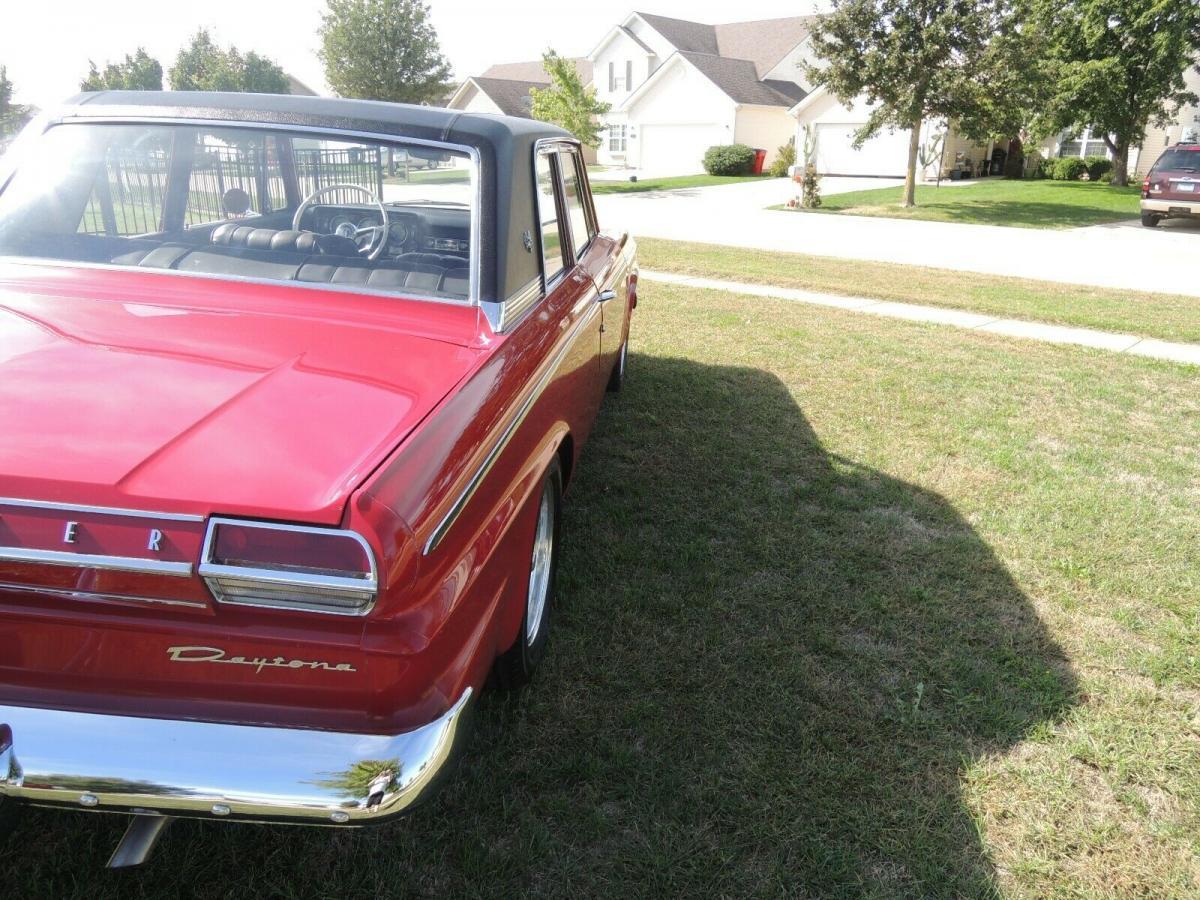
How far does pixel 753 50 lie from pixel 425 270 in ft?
153

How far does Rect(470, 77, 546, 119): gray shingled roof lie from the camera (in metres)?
46.8

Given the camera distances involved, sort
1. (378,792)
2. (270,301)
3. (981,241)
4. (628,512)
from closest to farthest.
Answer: (378,792), (270,301), (628,512), (981,241)

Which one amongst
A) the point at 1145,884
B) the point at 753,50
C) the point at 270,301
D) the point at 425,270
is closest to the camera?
the point at 1145,884

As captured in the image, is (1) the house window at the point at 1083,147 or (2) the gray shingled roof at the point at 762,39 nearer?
(1) the house window at the point at 1083,147

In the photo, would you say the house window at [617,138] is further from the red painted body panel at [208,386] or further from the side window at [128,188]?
the red painted body panel at [208,386]

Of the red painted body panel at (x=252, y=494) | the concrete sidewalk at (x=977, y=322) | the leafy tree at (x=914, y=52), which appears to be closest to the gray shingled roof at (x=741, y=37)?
the leafy tree at (x=914, y=52)

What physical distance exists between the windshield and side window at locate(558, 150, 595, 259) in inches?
26.4

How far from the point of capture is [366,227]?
3223mm

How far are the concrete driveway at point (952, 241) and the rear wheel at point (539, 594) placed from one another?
10.6 meters

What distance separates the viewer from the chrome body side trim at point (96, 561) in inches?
59.9

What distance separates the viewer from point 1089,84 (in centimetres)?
2420

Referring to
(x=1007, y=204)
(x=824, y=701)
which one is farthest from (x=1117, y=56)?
(x=824, y=701)

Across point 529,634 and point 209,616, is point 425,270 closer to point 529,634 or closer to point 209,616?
point 529,634

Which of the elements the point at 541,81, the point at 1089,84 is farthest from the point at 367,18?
the point at 1089,84
